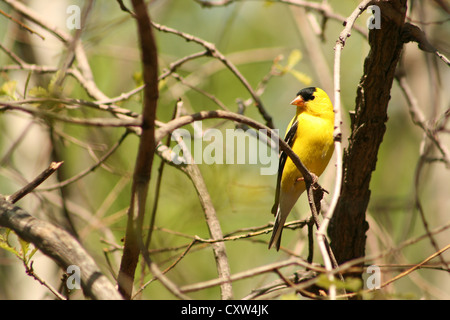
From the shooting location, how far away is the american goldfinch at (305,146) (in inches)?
151

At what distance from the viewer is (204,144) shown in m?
4.90

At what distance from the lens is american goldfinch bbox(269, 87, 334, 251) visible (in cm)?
382

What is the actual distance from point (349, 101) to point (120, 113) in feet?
21.0

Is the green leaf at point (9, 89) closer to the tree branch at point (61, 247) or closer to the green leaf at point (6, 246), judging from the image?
the green leaf at point (6, 246)

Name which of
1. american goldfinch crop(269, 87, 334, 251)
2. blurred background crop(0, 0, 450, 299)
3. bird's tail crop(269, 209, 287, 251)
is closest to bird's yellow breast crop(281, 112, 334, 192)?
american goldfinch crop(269, 87, 334, 251)

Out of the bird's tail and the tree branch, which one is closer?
the tree branch

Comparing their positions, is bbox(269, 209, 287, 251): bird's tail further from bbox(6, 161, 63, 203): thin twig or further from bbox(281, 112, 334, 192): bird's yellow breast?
bbox(6, 161, 63, 203): thin twig

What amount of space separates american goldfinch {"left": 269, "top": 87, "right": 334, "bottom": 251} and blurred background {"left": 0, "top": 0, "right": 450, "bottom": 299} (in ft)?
0.99

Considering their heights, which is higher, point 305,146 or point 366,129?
point 305,146

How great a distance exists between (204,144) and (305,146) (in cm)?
138

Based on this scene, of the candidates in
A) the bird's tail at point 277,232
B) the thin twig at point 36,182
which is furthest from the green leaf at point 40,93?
the bird's tail at point 277,232

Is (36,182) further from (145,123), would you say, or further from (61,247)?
(145,123)

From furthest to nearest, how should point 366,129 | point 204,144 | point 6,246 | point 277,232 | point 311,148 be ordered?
1. point 204,144
2. point 311,148
3. point 277,232
4. point 366,129
5. point 6,246

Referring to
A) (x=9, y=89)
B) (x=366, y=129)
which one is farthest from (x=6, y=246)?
(x=366, y=129)
